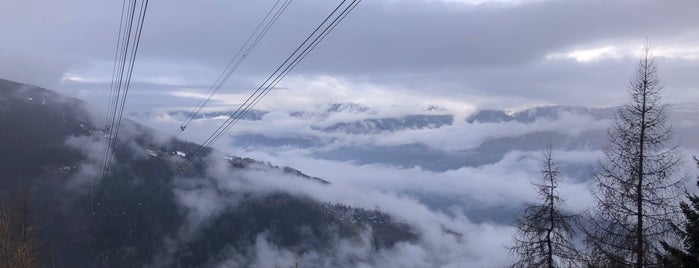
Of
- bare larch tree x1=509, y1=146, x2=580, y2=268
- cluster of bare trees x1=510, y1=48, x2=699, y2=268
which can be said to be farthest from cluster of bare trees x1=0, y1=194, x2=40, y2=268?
cluster of bare trees x1=510, y1=48, x2=699, y2=268

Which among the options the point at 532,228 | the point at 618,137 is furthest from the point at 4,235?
the point at 618,137

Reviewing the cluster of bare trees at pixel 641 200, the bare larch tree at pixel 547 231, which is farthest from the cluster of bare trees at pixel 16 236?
the cluster of bare trees at pixel 641 200

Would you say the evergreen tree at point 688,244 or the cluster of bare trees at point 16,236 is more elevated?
the evergreen tree at point 688,244

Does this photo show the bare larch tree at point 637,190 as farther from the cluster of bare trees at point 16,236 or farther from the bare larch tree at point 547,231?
the cluster of bare trees at point 16,236

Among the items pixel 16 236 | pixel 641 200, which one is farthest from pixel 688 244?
pixel 16 236

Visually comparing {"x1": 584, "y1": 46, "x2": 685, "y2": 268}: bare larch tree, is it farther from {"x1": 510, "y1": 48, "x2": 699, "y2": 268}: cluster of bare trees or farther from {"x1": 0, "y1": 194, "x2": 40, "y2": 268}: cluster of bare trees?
{"x1": 0, "y1": 194, "x2": 40, "y2": 268}: cluster of bare trees

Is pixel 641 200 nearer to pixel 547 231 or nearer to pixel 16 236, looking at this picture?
pixel 547 231
